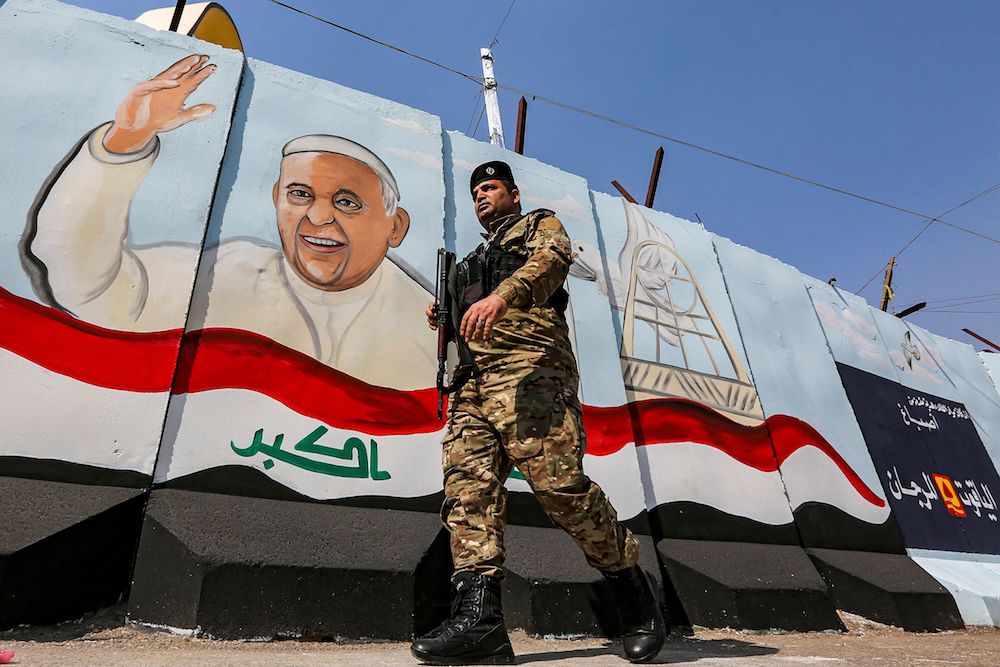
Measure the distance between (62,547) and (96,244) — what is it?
3.82ft

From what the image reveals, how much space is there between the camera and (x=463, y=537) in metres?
1.53

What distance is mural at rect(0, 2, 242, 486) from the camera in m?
1.98

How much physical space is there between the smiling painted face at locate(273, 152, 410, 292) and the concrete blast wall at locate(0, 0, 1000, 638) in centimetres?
1

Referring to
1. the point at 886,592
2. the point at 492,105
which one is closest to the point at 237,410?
the point at 886,592

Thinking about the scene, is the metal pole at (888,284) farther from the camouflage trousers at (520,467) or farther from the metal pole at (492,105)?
the camouflage trousers at (520,467)

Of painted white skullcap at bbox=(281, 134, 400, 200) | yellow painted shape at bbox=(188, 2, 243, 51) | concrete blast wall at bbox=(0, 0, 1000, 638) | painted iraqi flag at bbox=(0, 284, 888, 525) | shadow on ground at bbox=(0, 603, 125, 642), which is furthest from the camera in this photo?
yellow painted shape at bbox=(188, 2, 243, 51)

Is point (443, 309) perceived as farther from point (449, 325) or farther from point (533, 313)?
point (533, 313)

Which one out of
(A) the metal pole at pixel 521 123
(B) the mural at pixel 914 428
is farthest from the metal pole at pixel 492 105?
(B) the mural at pixel 914 428

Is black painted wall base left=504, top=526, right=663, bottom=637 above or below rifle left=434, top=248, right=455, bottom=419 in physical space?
below

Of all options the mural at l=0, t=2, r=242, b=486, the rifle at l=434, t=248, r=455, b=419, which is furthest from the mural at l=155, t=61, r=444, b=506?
the rifle at l=434, t=248, r=455, b=419

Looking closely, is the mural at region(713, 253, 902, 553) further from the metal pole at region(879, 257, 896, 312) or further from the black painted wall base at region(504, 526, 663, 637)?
the metal pole at region(879, 257, 896, 312)

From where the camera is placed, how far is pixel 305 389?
2428 millimetres

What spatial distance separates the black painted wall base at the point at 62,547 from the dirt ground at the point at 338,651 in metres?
0.06

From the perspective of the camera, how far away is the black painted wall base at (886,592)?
3289mm
